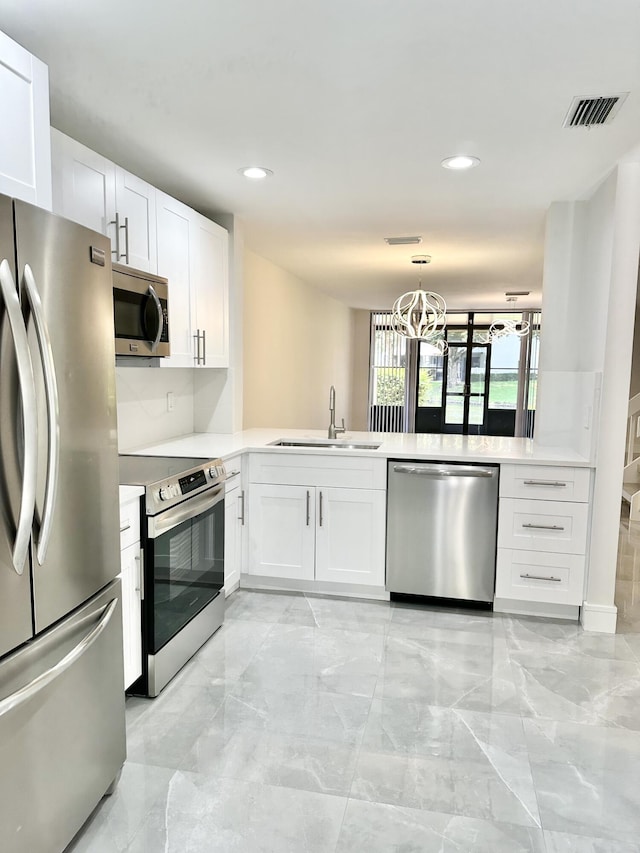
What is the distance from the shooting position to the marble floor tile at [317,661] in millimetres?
2539

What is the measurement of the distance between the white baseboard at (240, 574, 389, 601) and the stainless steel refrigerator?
181 cm

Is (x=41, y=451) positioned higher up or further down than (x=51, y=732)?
higher up

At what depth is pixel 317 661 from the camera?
2.74 meters

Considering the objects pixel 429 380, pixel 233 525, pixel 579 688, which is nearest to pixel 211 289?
pixel 233 525

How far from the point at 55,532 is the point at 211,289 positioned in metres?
2.39

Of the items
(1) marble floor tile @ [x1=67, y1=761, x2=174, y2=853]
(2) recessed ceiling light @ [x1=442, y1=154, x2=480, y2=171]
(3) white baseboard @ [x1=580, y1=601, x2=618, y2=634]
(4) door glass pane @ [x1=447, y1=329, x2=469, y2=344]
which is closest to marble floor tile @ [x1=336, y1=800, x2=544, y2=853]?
(1) marble floor tile @ [x1=67, y1=761, x2=174, y2=853]

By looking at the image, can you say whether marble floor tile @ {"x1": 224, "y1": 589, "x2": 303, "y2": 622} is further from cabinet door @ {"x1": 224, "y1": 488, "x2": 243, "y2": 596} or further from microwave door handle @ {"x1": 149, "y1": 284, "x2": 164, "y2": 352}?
microwave door handle @ {"x1": 149, "y1": 284, "x2": 164, "y2": 352}

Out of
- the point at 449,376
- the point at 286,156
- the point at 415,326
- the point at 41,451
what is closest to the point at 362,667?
the point at 41,451

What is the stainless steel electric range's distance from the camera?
91.9 inches

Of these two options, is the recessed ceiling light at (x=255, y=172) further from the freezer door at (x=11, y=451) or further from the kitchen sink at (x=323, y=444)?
the freezer door at (x=11, y=451)

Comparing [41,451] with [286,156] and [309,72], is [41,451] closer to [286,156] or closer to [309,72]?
[309,72]

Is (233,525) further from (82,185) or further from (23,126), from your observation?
(23,126)

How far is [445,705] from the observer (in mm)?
2393

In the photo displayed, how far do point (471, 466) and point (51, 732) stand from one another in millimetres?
2422
